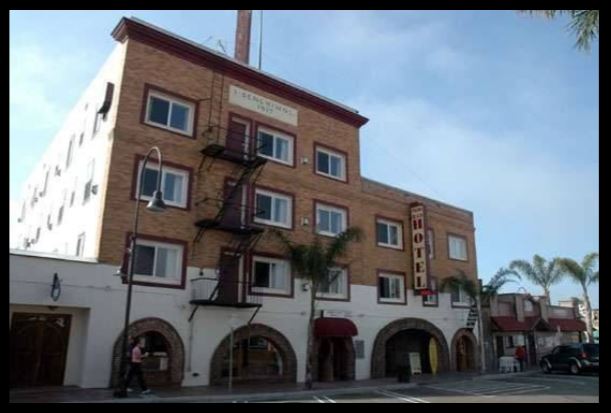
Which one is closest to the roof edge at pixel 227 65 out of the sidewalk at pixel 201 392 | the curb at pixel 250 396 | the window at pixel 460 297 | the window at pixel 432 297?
the window at pixel 432 297

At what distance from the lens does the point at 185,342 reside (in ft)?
66.0

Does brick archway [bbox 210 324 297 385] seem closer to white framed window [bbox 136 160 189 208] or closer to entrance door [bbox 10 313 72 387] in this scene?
entrance door [bbox 10 313 72 387]

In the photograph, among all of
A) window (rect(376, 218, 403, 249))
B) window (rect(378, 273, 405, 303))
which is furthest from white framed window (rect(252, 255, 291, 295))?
window (rect(376, 218, 403, 249))

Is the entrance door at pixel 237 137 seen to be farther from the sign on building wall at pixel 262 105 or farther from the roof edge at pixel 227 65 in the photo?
the roof edge at pixel 227 65

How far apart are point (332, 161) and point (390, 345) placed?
10783mm

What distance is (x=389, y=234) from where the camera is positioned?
98.7ft

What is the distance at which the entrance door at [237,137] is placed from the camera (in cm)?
2375

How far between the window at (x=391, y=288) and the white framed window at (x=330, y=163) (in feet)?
19.8

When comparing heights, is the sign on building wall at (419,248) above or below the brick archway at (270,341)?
above

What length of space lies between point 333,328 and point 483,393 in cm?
703

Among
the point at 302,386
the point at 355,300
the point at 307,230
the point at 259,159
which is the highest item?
the point at 259,159

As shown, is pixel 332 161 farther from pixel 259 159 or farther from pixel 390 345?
pixel 390 345

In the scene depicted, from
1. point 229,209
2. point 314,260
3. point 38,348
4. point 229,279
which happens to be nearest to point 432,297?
point 314,260
